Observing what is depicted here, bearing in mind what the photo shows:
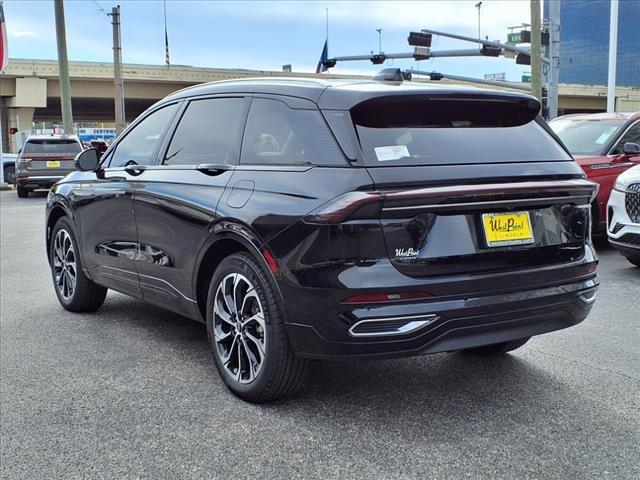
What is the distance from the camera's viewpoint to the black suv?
10.7 feet

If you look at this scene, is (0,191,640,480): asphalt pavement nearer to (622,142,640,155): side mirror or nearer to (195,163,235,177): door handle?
(195,163,235,177): door handle

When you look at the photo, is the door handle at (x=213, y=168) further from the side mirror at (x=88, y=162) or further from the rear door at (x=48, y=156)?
the rear door at (x=48, y=156)

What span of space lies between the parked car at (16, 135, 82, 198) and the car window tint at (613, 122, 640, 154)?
50.6ft

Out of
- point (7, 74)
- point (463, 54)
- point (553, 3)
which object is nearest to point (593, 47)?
point (463, 54)

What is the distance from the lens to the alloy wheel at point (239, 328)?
3766 millimetres

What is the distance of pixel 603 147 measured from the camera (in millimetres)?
9281

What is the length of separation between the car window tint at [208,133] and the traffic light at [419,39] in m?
27.0

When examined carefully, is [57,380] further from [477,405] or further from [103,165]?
[477,405]

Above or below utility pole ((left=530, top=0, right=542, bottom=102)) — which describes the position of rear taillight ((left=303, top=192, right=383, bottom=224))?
below

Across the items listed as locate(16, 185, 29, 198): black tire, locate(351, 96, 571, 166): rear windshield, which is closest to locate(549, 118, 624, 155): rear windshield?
locate(351, 96, 571, 166): rear windshield

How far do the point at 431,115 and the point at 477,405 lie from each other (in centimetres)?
153

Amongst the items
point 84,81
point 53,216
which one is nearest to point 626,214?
point 53,216

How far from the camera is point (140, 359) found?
4699 millimetres

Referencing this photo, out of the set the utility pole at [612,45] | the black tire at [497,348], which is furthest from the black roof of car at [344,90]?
the utility pole at [612,45]
